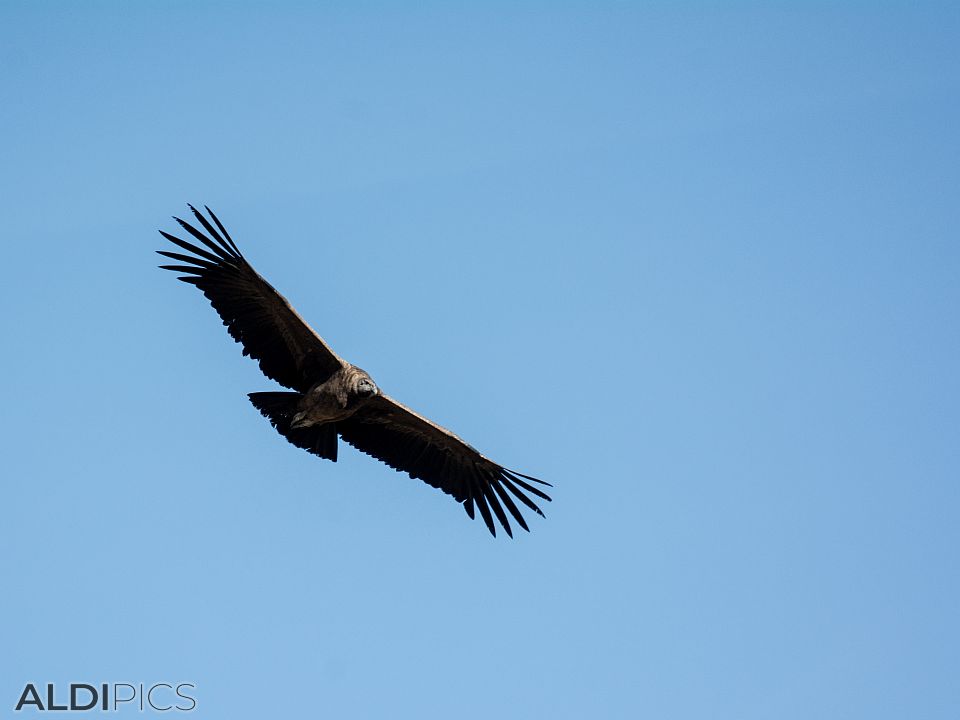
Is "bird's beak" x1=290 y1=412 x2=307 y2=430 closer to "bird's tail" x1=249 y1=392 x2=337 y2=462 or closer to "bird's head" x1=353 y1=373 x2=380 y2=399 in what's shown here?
"bird's tail" x1=249 y1=392 x2=337 y2=462

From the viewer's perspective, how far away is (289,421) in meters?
19.0

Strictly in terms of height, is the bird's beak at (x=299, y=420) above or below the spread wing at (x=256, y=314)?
below

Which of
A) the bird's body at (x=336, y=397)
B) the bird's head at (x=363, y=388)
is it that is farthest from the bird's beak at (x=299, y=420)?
the bird's head at (x=363, y=388)


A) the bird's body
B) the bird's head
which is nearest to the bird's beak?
the bird's body

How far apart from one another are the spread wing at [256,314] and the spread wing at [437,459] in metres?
1.27

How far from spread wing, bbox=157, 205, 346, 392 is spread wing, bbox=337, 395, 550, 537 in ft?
4.18

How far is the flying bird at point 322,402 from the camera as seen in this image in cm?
1831

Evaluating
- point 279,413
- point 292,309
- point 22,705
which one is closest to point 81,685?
point 22,705

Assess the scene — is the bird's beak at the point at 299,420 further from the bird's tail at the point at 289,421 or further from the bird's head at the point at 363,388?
the bird's head at the point at 363,388

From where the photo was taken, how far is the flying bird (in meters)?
18.3

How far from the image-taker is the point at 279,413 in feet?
62.2

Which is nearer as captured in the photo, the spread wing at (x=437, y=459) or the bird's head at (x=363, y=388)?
the bird's head at (x=363, y=388)

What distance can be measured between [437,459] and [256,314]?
388 centimetres

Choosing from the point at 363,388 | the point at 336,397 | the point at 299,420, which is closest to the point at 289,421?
the point at 299,420
